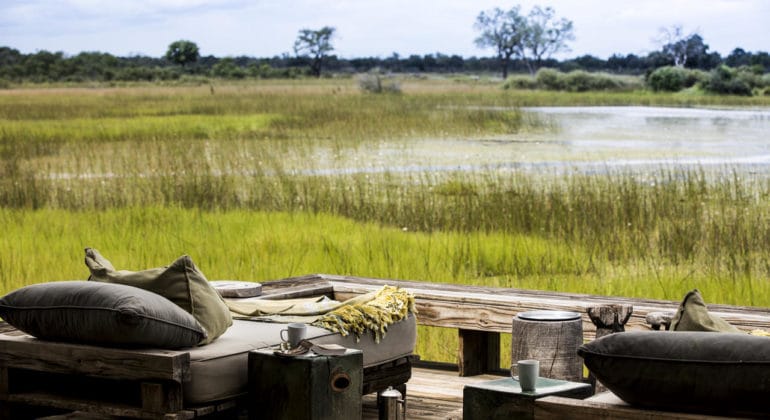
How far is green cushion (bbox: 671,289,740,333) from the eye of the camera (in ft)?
9.39

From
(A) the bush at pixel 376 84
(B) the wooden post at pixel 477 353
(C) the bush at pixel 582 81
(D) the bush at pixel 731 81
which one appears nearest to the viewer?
(B) the wooden post at pixel 477 353

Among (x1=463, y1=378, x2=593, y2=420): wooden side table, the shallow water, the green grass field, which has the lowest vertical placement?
the shallow water

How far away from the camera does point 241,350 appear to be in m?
3.48

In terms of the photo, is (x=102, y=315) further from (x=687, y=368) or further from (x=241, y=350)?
(x=687, y=368)

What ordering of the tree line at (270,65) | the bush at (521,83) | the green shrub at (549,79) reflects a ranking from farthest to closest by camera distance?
the bush at (521,83)
the green shrub at (549,79)
the tree line at (270,65)

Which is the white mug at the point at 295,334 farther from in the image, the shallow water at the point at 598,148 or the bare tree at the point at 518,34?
the bare tree at the point at 518,34

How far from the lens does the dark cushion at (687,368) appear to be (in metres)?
2.62

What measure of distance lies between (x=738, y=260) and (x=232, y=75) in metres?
27.5

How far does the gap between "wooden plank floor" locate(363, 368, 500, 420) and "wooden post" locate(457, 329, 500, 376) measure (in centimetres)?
5

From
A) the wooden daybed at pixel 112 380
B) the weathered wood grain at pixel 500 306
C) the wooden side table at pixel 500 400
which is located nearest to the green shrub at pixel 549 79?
the weathered wood grain at pixel 500 306

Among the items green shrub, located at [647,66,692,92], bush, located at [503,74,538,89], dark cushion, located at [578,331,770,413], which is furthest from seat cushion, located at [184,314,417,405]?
bush, located at [503,74,538,89]

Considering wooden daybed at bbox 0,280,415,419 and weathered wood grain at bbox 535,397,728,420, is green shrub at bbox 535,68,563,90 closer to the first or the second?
wooden daybed at bbox 0,280,415,419

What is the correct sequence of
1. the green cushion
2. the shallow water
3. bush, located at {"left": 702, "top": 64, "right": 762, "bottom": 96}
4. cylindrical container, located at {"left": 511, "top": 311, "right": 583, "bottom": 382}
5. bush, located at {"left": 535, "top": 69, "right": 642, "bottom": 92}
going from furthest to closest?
bush, located at {"left": 535, "top": 69, "right": 642, "bottom": 92} < bush, located at {"left": 702, "top": 64, "right": 762, "bottom": 96} < the shallow water < cylindrical container, located at {"left": 511, "top": 311, "right": 583, "bottom": 382} < the green cushion

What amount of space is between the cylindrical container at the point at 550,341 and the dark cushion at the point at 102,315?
3.52 ft
